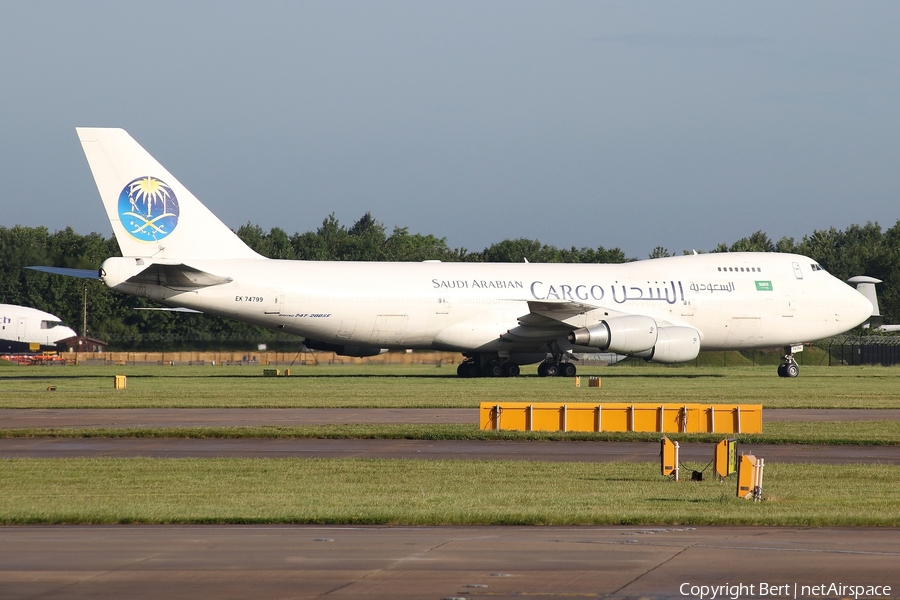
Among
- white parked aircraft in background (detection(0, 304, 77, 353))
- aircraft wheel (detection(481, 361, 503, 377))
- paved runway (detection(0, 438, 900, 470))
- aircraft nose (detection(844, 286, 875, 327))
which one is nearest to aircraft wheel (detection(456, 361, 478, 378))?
aircraft wheel (detection(481, 361, 503, 377))

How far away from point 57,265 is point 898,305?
70450 millimetres

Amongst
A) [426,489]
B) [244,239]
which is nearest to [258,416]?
[426,489]

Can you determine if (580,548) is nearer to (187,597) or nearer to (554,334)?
(187,597)

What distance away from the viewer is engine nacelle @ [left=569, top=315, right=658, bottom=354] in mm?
43375

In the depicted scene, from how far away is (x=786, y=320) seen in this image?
47.9 metres

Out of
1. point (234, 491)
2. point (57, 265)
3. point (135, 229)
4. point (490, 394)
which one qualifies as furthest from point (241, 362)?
point (234, 491)

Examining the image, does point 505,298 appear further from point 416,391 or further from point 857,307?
point 857,307

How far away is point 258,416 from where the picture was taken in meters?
28.6

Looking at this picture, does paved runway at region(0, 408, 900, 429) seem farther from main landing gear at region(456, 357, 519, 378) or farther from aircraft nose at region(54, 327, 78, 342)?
aircraft nose at region(54, 327, 78, 342)

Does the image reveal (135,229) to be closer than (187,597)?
No

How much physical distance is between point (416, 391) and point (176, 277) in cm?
951

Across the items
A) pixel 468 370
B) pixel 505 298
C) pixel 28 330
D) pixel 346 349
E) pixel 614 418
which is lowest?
pixel 614 418

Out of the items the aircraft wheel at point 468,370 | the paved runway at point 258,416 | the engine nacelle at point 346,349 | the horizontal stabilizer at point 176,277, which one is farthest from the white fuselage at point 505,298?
the paved runway at point 258,416

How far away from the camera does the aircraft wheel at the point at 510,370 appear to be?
4731 centimetres
